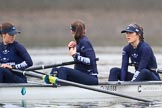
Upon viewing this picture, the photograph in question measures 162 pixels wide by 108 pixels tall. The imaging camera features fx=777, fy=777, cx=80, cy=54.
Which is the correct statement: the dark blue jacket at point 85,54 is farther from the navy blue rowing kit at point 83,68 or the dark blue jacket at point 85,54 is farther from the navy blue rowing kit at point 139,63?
the navy blue rowing kit at point 139,63

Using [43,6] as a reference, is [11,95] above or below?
below

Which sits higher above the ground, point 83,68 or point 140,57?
point 140,57

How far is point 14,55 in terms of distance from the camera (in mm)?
15922

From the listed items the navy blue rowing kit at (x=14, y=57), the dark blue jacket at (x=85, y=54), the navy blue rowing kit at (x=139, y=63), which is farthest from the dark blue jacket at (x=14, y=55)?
the navy blue rowing kit at (x=139, y=63)

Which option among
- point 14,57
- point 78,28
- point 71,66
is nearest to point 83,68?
point 78,28

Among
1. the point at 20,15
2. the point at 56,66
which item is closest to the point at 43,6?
the point at 20,15

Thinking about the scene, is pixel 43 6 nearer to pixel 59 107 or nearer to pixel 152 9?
pixel 152 9

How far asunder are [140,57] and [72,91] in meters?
1.64

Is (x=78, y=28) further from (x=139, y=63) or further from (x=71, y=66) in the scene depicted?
(x=71, y=66)

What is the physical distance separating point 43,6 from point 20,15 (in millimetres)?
2136

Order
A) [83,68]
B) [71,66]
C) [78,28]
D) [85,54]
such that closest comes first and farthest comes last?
[78,28], [85,54], [83,68], [71,66]

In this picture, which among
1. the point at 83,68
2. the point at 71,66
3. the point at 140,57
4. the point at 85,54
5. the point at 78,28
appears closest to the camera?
the point at 78,28

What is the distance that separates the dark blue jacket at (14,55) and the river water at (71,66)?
0.82 metres

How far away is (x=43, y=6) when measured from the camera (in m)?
46.2
